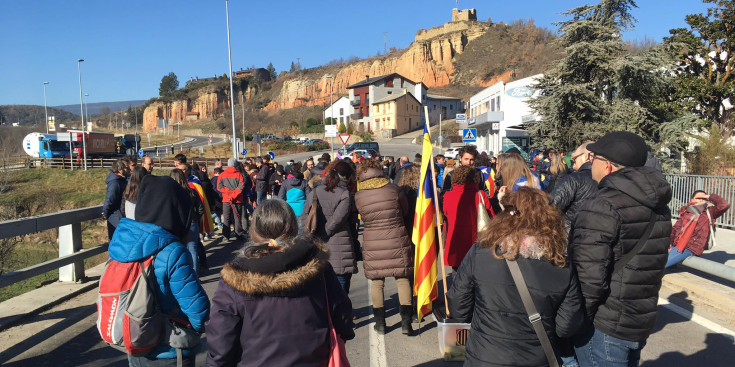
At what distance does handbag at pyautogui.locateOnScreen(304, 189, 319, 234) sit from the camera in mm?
5699

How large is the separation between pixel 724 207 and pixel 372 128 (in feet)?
245

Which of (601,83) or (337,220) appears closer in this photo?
(337,220)

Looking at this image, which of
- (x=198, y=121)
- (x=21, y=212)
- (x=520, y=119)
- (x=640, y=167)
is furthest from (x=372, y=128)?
(x=640, y=167)

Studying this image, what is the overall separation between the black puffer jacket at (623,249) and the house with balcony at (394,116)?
70153mm

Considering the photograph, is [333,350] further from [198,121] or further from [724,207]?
[198,121]

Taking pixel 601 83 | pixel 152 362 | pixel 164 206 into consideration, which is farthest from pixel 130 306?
pixel 601 83

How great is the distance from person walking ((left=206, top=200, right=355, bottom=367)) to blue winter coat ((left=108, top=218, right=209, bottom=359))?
58 centimetres

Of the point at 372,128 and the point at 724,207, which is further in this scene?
the point at 372,128

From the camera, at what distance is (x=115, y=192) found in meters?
6.79

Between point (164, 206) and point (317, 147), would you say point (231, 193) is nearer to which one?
point (164, 206)

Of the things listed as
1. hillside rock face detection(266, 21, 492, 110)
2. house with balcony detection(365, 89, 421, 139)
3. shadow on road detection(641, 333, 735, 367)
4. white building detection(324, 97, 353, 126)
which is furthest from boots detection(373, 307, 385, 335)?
hillside rock face detection(266, 21, 492, 110)

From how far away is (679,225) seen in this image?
692 cm

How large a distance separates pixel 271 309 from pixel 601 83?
20916 mm

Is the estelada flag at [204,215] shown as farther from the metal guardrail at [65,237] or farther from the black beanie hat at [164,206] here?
the black beanie hat at [164,206]
